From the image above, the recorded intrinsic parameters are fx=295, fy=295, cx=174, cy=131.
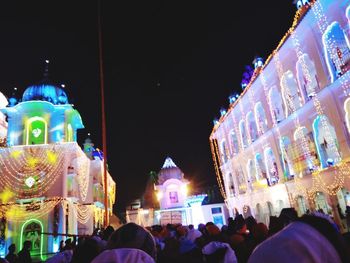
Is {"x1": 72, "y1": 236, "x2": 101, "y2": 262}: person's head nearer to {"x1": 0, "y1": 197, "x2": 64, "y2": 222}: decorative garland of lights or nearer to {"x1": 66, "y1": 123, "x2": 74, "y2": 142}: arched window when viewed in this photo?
{"x1": 0, "y1": 197, "x2": 64, "y2": 222}: decorative garland of lights

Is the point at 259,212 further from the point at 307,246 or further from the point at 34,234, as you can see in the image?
the point at 307,246

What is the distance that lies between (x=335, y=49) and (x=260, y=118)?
10.0 metres

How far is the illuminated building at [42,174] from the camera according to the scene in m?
21.6

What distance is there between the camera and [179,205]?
3625cm

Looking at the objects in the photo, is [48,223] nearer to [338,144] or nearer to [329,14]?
[338,144]

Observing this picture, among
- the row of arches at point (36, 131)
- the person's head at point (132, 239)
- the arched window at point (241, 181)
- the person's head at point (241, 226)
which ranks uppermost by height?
the row of arches at point (36, 131)

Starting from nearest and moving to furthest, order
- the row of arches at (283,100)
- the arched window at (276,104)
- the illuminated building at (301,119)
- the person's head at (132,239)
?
the person's head at (132,239) → the illuminated building at (301,119) → the row of arches at (283,100) → the arched window at (276,104)

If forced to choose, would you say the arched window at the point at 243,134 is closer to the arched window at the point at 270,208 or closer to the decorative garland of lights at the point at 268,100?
the arched window at the point at 270,208

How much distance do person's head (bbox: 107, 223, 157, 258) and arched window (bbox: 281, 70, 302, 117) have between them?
18.2 metres

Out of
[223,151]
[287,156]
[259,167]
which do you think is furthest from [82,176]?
[287,156]

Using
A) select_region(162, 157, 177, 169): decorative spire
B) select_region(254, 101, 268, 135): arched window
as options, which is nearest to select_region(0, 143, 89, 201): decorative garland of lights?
select_region(254, 101, 268, 135): arched window

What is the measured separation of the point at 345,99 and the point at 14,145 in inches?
934

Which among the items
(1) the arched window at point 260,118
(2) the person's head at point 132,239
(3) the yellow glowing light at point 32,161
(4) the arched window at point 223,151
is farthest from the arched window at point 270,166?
(2) the person's head at point 132,239

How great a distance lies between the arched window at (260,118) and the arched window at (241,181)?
6.37 meters
